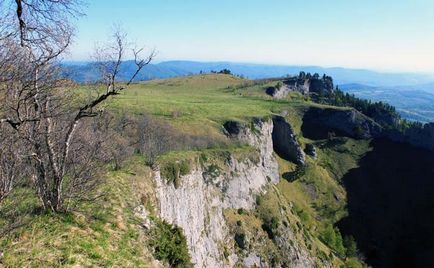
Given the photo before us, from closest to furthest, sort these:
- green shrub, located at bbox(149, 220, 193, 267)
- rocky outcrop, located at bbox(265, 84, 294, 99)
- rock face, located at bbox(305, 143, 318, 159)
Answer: green shrub, located at bbox(149, 220, 193, 267), rock face, located at bbox(305, 143, 318, 159), rocky outcrop, located at bbox(265, 84, 294, 99)

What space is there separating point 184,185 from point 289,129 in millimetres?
72007

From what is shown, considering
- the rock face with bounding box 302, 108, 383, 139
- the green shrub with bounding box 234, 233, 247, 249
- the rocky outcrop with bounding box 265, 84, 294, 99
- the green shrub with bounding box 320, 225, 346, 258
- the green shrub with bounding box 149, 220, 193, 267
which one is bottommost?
the green shrub with bounding box 320, 225, 346, 258

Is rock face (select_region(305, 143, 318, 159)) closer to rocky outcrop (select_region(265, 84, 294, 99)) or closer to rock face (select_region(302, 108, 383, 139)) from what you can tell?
rock face (select_region(302, 108, 383, 139))

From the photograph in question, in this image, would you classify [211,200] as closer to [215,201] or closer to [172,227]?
[215,201]

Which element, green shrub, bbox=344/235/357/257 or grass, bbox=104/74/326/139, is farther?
green shrub, bbox=344/235/357/257

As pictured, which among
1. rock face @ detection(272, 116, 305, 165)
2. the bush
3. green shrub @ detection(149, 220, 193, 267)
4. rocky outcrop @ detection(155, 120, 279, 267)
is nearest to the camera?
green shrub @ detection(149, 220, 193, 267)

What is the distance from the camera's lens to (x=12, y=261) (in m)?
14.3

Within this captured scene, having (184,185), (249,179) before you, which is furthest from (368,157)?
(184,185)

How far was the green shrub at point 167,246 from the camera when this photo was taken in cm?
2309

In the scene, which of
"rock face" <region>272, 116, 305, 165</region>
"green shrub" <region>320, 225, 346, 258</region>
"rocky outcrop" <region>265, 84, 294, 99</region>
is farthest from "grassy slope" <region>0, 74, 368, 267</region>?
"rocky outcrop" <region>265, 84, 294, 99</region>

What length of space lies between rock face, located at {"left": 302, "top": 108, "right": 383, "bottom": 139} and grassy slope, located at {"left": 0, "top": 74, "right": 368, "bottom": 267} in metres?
3.49

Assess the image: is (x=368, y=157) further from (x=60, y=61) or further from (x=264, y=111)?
(x=60, y=61)

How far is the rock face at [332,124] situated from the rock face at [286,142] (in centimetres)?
2716

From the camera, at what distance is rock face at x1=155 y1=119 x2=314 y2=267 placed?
4756cm
